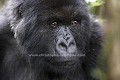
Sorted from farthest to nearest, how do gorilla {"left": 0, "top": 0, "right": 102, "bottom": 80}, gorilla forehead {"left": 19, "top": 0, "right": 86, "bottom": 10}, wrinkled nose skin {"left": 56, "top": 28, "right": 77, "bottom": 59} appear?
gorilla forehead {"left": 19, "top": 0, "right": 86, "bottom": 10} → gorilla {"left": 0, "top": 0, "right": 102, "bottom": 80} → wrinkled nose skin {"left": 56, "top": 28, "right": 77, "bottom": 59}

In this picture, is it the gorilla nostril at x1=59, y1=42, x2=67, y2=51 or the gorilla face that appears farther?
the gorilla face

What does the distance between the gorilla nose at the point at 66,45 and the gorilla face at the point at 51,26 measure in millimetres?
84

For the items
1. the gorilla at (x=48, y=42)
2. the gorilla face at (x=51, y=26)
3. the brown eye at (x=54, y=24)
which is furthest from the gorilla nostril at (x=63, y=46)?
the brown eye at (x=54, y=24)

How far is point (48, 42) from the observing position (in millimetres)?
3021

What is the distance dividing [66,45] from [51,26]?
1.42 ft

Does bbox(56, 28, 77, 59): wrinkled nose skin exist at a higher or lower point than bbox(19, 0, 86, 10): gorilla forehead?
lower

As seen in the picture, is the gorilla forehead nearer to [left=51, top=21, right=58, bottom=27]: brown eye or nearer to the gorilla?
the gorilla

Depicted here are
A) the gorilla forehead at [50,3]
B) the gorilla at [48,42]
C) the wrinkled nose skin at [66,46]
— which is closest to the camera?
the wrinkled nose skin at [66,46]

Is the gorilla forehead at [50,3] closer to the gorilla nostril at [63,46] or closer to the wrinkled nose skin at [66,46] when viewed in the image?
the wrinkled nose skin at [66,46]

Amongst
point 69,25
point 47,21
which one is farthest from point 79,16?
point 47,21

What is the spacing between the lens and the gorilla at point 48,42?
2.98 metres

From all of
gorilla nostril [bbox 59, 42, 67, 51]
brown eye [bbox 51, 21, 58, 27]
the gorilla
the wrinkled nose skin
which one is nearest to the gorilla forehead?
the gorilla

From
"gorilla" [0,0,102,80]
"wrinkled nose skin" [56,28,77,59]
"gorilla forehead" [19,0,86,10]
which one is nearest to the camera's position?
"wrinkled nose skin" [56,28,77,59]

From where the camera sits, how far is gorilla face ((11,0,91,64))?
3.04 m
